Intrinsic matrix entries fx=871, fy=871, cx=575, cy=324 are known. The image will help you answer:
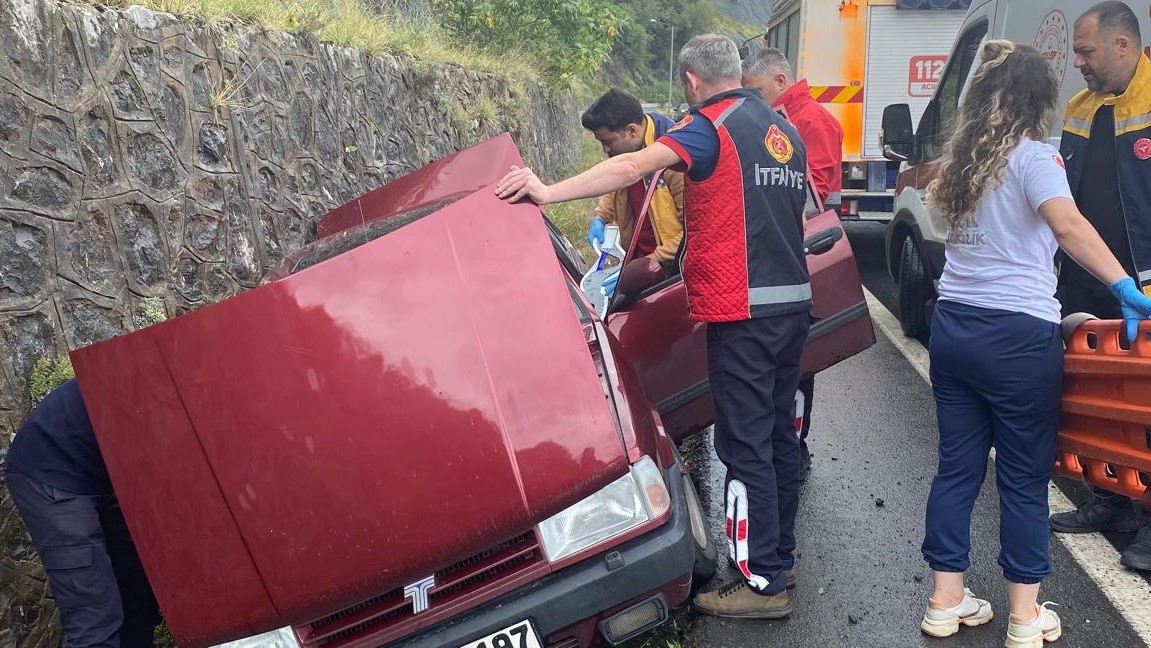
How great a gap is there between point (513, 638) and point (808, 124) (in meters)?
3.34

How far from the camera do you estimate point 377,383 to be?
232cm

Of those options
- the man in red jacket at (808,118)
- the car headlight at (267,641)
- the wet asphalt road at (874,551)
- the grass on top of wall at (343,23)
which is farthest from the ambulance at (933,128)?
the grass on top of wall at (343,23)

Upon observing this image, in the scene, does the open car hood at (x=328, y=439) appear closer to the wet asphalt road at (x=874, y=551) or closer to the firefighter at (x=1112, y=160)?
the wet asphalt road at (x=874, y=551)

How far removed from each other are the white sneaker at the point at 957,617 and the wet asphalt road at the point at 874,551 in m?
0.03

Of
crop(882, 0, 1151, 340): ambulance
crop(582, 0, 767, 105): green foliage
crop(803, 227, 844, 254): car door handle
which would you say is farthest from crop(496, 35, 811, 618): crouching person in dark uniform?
crop(582, 0, 767, 105): green foliage

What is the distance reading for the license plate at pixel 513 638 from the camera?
88.7 inches

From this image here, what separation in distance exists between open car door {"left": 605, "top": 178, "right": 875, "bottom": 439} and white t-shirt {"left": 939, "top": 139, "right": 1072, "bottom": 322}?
1001 millimetres

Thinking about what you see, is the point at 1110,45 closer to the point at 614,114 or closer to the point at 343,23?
the point at 614,114

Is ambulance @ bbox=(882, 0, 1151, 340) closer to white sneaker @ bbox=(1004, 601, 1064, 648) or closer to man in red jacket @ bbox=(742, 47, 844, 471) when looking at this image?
man in red jacket @ bbox=(742, 47, 844, 471)

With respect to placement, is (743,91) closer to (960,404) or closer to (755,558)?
(960,404)

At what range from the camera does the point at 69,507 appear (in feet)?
8.02

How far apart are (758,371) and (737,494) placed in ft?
1.46

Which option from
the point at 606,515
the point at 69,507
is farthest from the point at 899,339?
the point at 69,507

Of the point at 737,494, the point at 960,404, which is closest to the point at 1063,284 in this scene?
the point at 960,404
